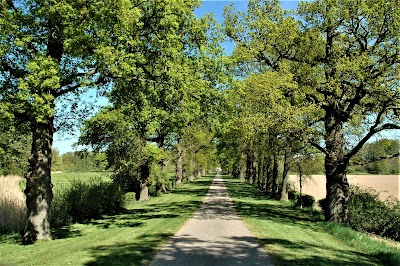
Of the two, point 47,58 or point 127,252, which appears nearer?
point 127,252

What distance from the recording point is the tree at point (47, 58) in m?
10.9

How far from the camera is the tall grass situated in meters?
15.8

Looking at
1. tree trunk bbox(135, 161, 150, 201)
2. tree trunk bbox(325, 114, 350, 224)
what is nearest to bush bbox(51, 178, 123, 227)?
tree trunk bbox(135, 161, 150, 201)

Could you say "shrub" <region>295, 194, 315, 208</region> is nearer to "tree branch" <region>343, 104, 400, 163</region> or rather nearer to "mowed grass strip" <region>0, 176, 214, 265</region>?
"tree branch" <region>343, 104, 400, 163</region>

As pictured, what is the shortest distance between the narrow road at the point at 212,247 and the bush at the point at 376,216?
837cm

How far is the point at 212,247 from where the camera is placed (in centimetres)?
1071

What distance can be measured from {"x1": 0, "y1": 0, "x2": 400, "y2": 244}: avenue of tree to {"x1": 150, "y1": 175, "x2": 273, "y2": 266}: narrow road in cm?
489

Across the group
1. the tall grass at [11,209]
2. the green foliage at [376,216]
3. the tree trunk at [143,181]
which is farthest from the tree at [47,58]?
the tree trunk at [143,181]

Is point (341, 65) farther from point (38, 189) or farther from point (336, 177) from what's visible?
point (38, 189)

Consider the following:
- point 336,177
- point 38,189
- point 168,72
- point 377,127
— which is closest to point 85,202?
point 38,189

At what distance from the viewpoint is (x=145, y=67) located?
601 inches

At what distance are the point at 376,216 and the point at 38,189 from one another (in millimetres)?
16777

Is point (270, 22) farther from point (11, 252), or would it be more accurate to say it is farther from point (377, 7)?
point (11, 252)

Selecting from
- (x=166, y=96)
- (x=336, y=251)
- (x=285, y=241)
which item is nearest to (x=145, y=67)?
(x=166, y=96)
